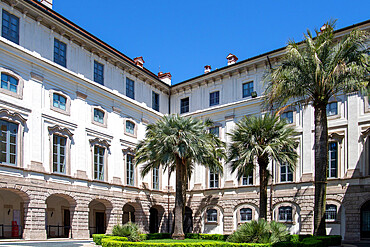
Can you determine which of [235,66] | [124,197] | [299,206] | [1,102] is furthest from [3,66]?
[299,206]

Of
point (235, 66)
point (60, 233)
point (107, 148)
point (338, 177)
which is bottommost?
point (60, 233)

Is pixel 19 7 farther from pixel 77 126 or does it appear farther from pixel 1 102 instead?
pixel 77 126

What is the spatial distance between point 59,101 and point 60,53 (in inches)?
149

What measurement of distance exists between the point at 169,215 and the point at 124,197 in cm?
717

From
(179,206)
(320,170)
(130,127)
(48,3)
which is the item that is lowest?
(179,206)

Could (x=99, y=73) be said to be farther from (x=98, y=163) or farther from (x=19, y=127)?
(x=19, y=127)

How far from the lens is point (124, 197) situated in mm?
35938

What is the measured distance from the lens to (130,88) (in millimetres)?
39000

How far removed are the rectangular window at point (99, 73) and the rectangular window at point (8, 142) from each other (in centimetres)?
959

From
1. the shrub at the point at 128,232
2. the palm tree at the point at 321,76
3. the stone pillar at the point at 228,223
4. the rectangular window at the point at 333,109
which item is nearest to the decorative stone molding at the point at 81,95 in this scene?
the shrub at the point at 128,232

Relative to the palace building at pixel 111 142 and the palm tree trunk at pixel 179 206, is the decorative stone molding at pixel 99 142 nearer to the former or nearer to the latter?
the palace building at pixel 111 142

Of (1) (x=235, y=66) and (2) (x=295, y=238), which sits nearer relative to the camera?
(2) (x=295, y=238)

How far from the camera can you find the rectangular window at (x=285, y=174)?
34750 mm

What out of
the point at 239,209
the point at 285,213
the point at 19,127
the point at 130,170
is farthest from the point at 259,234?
the point at 130,170
